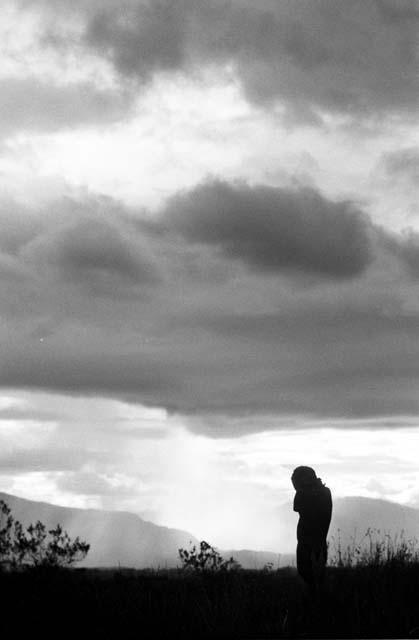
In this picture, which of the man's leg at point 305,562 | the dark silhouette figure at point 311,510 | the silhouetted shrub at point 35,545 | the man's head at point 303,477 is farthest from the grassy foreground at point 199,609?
the man's head at point 303,477

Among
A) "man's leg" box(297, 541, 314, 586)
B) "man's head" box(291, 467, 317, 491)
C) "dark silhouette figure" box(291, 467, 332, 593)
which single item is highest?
"man's head" box(291, 467, 317, 491)

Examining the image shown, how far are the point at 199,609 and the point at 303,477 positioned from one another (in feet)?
17.6

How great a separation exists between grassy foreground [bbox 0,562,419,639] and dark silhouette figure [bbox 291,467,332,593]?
1818 mm

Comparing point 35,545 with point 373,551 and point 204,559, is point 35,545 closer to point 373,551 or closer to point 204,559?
point 204,559

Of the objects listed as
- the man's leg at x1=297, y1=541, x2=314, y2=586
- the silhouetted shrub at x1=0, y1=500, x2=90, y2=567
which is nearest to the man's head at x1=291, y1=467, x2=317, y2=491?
the man's leg at x1=297, y1=541, x2=314, y2=586

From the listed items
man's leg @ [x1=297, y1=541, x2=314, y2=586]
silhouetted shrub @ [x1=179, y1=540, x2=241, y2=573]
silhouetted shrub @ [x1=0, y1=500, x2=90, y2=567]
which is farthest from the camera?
silhouetted shrub @ [x1=179, y1=540, x2=241, y2=573]

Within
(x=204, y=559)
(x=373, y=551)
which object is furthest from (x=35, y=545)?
(x=373, y=551)

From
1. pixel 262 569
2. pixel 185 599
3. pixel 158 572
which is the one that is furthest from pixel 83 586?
pixel 262 569

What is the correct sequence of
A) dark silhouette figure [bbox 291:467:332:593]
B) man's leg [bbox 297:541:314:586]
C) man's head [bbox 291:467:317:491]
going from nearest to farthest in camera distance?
man's leg [bbox 297:541:314:586] < dark silhouette figure [bbox 291:467:332:593] < man's head [bbox 291:467:317:491]

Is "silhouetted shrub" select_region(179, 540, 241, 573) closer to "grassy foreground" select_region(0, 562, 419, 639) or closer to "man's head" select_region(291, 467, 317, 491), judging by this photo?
"man's head" select_region(291, 467, 317, 491)

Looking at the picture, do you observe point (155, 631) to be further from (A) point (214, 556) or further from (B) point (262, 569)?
(B) point (262, 569)

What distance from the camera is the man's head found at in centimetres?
1730

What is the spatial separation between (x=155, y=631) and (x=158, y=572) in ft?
18.5

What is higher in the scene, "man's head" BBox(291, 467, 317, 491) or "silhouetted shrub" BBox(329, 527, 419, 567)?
"man's head" BBox(291, 467, 317, 491)
